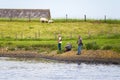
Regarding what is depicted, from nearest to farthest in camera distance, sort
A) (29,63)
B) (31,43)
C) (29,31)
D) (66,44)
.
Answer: (29,63), (66,44), (31,43), (29,31)

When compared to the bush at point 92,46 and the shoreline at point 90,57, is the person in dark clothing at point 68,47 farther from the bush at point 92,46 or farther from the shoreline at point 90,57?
the bush at point 92,46

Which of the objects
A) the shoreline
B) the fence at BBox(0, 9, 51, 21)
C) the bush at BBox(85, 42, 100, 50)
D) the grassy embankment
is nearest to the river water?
the shoreline

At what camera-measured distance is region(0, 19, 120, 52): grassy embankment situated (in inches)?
3394

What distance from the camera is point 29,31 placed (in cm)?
10788

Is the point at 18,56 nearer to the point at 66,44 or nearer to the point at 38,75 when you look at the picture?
the point at 66,44

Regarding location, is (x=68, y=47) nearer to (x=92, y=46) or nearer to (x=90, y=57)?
(x=92, y=46)

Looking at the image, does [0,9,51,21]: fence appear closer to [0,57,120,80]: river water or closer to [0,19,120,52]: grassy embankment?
[0,19,120,52]: grassy embankment

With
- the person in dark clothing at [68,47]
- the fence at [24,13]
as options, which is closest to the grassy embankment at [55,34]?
the person in dark clothing at [68,47]

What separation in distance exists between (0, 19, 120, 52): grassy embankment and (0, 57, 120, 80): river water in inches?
254

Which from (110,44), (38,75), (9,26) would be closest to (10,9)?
(9,26)

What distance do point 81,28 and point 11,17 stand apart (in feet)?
68.6

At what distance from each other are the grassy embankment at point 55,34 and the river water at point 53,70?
21.2 ft

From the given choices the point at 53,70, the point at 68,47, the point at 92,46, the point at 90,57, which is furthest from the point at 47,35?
the point at 53,70

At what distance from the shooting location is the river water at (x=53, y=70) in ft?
213
